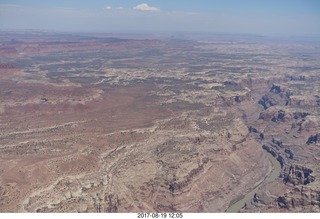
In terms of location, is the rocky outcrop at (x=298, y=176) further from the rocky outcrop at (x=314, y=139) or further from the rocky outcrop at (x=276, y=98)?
the rocky outcrop at (x=276, y=98)

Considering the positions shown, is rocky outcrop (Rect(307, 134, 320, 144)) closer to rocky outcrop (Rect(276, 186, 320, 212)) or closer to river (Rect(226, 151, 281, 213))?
river (Rect(226, 151, 281, 213))

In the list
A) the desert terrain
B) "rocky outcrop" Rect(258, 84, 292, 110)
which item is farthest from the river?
"rocky outcrop" Rect(258, 84, 292, 110)

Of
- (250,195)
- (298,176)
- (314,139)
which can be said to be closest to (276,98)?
(314,139)

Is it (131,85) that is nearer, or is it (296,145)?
(296,145)

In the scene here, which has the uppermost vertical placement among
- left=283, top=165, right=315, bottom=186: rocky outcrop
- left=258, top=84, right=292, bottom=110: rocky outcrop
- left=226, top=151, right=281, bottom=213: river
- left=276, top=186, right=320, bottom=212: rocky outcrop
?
left=276, top=186, right=320, bottom=212: rocky outcrop

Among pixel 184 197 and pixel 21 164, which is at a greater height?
pixel 21 164

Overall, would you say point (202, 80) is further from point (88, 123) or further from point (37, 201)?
point (37, 201)

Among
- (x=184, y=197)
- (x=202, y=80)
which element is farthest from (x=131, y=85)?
(x=184, y=197)

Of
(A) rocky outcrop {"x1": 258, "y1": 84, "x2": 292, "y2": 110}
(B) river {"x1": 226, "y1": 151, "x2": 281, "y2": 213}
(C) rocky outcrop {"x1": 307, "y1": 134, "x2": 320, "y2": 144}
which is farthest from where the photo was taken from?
(A) rocky outcrop {"x1": 258, "y1": 84, "x2": 292, "y2": 110}

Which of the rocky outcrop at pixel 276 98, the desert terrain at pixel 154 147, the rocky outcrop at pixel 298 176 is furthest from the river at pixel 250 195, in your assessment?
the rocky outcrop at pixel 276 98
